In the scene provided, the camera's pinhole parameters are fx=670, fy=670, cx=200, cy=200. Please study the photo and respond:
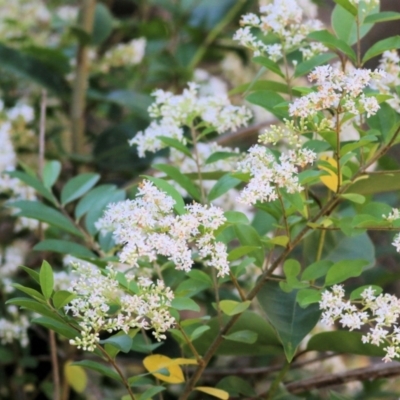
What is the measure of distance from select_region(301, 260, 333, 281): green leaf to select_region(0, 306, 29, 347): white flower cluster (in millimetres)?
406

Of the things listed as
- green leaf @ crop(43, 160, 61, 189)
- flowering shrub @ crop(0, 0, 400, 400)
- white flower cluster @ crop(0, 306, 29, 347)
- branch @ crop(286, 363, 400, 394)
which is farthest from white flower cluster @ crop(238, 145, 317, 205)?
white flower cluster @ crop(0, 306, 29, 347)

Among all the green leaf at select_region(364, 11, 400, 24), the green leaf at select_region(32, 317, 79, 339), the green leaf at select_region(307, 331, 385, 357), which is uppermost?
the green leaf at select_region(364, 11, 400, 24)

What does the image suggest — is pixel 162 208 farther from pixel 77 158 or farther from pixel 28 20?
pixel 28 20

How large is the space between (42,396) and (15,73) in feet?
1.51

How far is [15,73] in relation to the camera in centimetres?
97

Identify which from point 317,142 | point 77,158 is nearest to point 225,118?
point 317,142

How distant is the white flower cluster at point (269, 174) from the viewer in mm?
405

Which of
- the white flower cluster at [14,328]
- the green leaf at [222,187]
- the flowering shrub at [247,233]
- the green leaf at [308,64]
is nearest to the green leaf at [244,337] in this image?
the flowering shrub at [247,233]

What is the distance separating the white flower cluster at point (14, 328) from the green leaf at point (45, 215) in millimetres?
182

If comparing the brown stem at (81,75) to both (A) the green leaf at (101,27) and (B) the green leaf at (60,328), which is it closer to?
(A) the green leaf at (101,27)

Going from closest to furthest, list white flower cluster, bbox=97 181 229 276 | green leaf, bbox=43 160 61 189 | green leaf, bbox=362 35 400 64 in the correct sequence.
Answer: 1. white flower cluster, bbox=97 181 229 276
2. green leaf, bbox=362 35 400 64
3. green leaf, bbox=43 160 61 189

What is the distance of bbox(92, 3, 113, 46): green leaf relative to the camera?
3.38 feet

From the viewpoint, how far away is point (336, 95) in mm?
402

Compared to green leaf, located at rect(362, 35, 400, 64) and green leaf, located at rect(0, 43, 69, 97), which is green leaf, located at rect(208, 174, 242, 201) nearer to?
green leaf, located at rect(362, 35, 400, 64)
